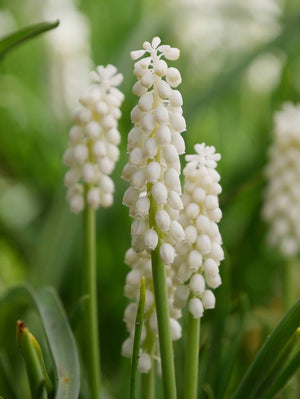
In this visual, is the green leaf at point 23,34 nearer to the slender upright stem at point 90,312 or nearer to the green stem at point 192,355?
the slender upright stem at point 90,312

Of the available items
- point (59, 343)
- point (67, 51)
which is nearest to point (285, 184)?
point (59, 343)

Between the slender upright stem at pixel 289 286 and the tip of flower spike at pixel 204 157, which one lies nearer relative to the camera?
the tip of flower spike at pixel 204 157

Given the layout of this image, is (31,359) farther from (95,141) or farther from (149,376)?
(95,141)

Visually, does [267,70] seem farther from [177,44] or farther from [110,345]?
[110,345]

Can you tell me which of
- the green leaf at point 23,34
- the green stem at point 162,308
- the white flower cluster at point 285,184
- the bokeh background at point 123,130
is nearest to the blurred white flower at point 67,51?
the bokeh background at point 123,130

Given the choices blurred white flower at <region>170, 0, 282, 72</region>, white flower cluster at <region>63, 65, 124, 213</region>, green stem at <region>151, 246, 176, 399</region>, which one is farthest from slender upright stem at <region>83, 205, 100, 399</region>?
blurred white flower at <region>170, 0, 282, 72</region>

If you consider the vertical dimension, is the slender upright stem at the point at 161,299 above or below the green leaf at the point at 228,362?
above

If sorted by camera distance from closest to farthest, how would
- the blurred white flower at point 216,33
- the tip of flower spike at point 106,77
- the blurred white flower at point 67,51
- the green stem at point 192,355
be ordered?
the green stem at point 192,355, the tip of flower spike at point 106,77, the blurred white flower at point 216,33, the blurred white flower at point 67,51

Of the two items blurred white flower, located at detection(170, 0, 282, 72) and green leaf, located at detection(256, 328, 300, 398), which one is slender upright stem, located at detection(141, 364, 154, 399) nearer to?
green leaf, located at detection(256, 328, 300, 398)
